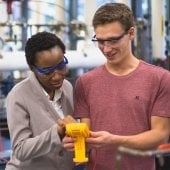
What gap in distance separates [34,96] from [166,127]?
0.43 metres

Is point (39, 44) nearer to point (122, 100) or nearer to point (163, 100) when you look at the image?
point (122, 100)

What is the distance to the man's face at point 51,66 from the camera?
4.30 feet

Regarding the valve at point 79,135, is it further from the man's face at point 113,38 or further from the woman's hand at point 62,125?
the man's face at point 113,38

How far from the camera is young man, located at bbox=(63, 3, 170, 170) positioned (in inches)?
48.8

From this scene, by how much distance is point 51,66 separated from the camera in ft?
4.30

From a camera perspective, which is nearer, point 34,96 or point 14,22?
point 34,96

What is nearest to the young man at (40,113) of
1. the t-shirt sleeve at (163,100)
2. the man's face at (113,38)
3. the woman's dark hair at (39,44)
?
the woman's dark hair at (39,44)

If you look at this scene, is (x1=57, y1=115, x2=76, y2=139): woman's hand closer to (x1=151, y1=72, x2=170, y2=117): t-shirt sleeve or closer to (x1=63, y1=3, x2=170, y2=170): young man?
(x1=63, y1=3, x2=170, y2=170): young man

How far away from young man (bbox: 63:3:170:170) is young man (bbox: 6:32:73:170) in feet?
0.32

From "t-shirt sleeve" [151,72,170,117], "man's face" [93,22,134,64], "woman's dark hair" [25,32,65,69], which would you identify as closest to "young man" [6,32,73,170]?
"woman's dark hair" [25,32,65,69]

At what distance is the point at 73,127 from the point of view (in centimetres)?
118

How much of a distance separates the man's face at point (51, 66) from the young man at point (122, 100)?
11 cm

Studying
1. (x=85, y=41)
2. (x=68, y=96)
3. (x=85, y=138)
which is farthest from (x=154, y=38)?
(x=85, y=138)

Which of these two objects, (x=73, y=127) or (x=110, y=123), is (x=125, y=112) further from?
(x=73, y=127)
